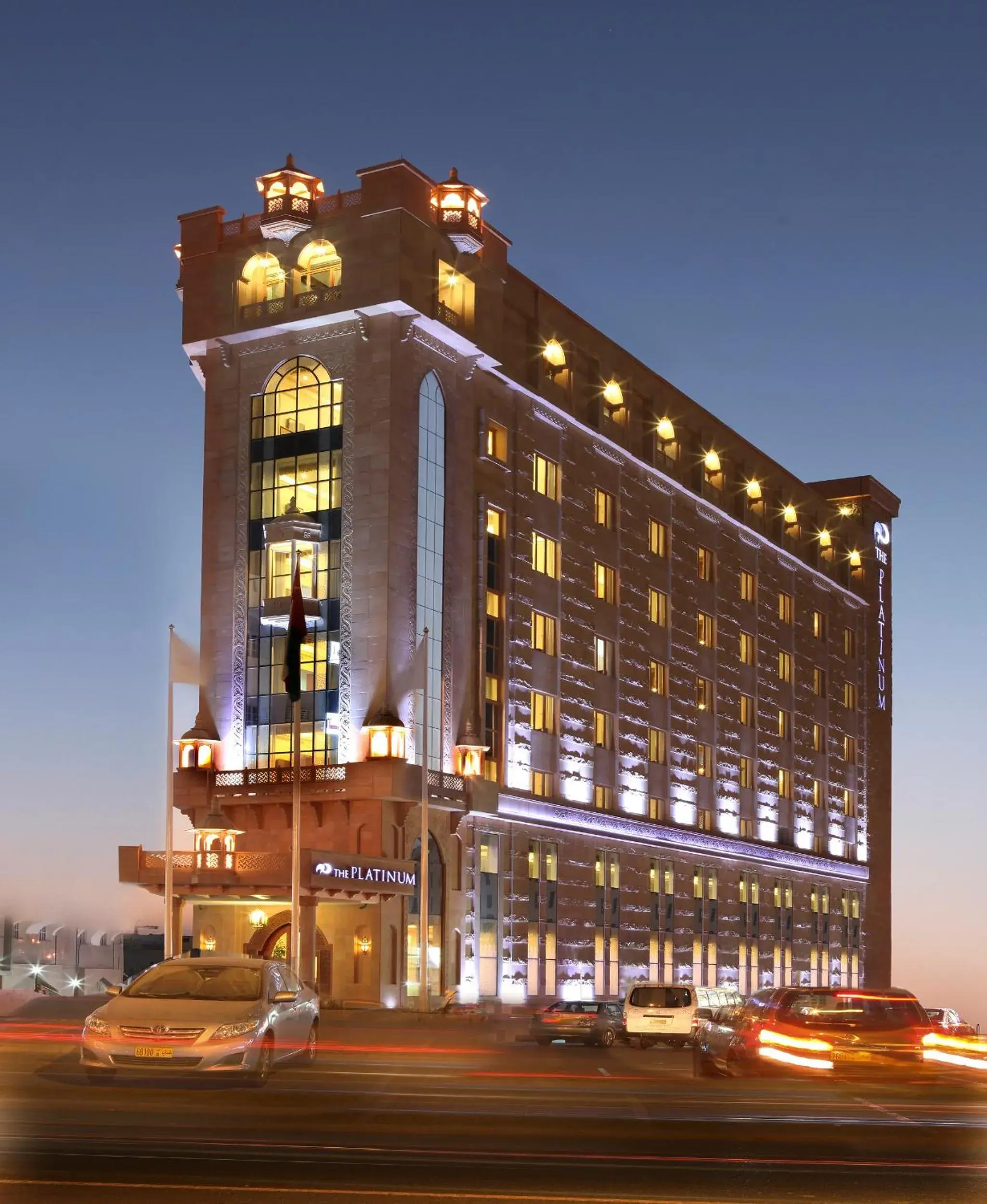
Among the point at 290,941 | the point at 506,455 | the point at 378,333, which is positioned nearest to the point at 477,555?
the point at 506,455

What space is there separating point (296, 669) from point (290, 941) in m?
10.3

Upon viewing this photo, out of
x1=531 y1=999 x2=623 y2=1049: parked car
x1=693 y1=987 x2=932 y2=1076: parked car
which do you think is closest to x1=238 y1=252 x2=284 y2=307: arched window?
x1=531 y1=999 x2=623 y2=1049: parked car

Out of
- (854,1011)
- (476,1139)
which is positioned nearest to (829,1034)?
(854,1011)

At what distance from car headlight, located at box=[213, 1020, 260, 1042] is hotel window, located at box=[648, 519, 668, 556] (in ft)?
232

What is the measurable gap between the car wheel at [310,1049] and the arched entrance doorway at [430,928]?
4024 cm

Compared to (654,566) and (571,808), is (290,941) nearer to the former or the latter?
(571,808)

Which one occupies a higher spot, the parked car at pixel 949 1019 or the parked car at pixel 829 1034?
the parked car at pixel 829 1034

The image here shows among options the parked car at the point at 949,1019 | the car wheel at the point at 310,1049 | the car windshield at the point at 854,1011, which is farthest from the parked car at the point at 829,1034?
the parked car at the point at 949,1019

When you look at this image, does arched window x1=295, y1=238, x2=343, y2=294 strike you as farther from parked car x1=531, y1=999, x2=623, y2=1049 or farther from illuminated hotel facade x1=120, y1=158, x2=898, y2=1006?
parked car x1=531, y1=999, x2=623, y2=1049

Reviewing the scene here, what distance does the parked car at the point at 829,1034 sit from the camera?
22844mm

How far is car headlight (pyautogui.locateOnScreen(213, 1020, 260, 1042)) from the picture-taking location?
1864 cm

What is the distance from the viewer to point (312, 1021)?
2281cm

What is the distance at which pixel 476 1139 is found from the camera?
1570 cm

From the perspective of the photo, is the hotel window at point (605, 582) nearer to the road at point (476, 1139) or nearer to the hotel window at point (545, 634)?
the hotel window at point (545, 634)
